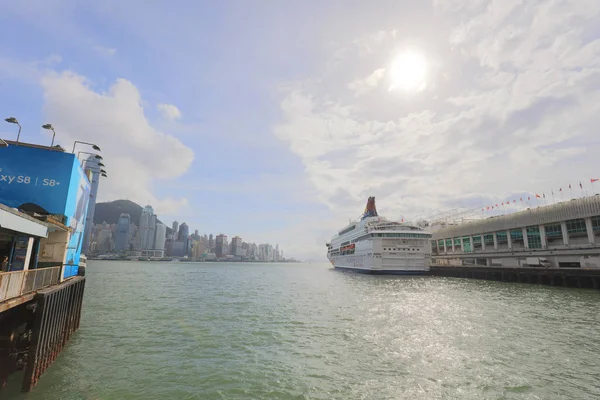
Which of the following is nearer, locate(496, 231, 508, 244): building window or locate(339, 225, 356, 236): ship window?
locate(496, 231, 508, 244): building window

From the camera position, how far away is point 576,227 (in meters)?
50.3

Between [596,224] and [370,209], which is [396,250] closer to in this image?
[370,209]

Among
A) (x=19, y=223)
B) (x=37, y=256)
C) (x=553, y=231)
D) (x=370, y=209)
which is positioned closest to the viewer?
(x=19, y=223)

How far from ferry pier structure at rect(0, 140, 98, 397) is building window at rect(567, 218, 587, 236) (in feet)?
224

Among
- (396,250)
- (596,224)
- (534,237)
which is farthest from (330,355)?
(534,237)

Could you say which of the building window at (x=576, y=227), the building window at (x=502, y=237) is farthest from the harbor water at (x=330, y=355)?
the building window at (x=502, y=237)

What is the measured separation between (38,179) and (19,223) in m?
8.48

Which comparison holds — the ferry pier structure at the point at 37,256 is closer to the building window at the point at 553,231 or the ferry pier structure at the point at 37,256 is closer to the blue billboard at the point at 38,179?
the blue billboard at the point at 38,179

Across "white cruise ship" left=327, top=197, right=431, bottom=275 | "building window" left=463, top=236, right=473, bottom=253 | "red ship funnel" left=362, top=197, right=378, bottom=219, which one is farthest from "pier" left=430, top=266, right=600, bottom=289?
"red ship funnel" left=362, top=197, right=378, bottom=219

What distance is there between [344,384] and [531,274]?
53.4 metres

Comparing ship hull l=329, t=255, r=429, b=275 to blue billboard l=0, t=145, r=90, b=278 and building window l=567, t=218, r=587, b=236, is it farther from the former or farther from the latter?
blue billboard l=0, t=145, r=90, b=278

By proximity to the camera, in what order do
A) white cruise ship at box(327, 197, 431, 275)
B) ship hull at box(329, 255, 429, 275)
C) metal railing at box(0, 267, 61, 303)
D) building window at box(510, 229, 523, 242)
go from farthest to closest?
1. white cruise ship at box(327, 197, 431, 275)
2. ship hull at box(329, 255, 429, 275)
3. building window at box(510, 229, 523, 242)
4. metal railing at box(0, 267, 61, 303)

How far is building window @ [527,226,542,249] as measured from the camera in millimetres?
57134

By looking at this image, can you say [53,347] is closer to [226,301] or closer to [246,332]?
[246,332]
